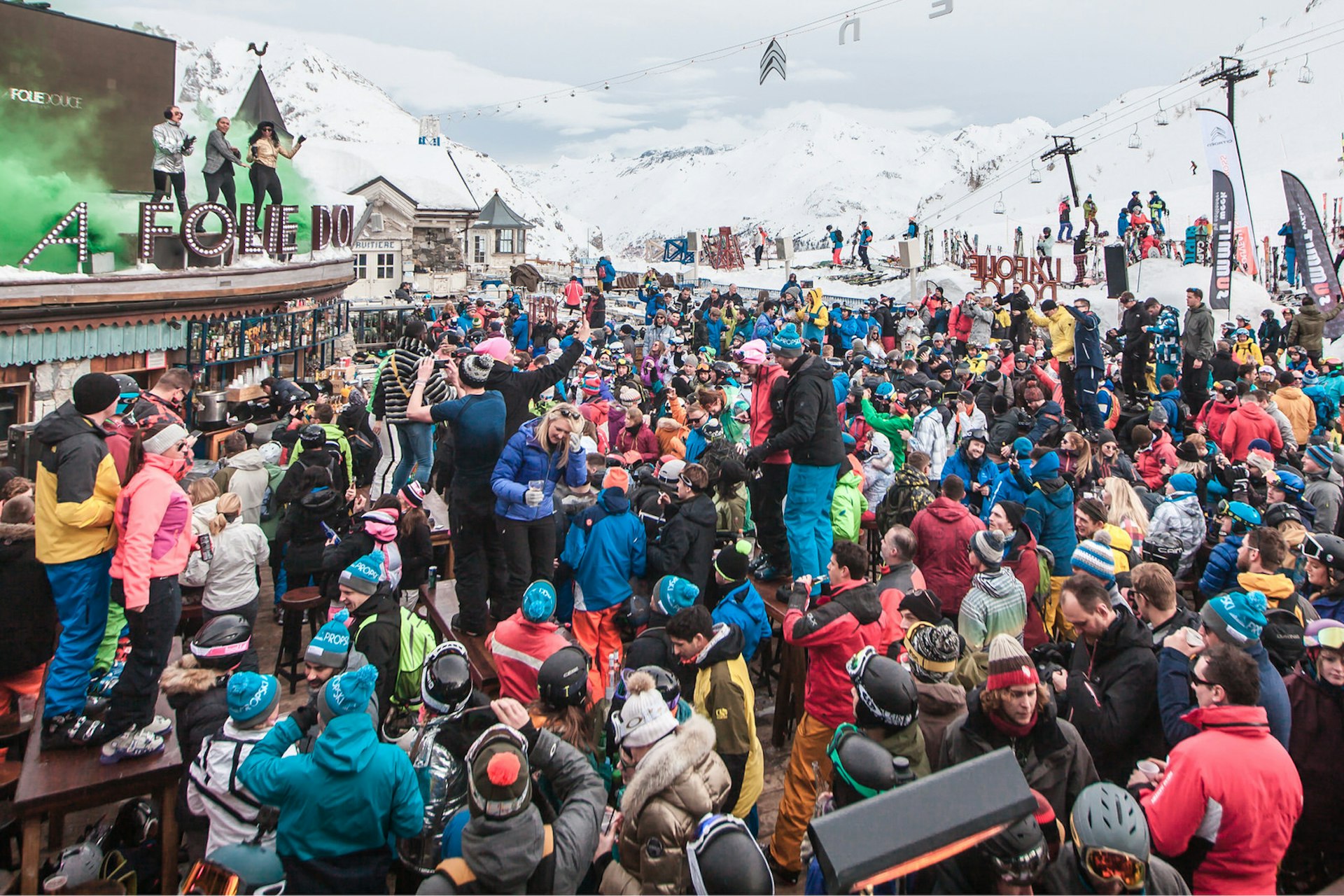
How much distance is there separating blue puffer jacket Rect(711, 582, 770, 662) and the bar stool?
3312mm

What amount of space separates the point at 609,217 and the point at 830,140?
A: 42967 mm

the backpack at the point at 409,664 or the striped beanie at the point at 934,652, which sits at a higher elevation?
the striped beanie at the point at 934,652

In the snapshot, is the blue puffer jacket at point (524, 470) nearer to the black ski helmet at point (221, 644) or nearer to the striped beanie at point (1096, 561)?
the black ski helmet at point (221, 644)

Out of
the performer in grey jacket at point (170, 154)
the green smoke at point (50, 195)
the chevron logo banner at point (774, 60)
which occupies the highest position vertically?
the chevron logo banner at point (774, 60)

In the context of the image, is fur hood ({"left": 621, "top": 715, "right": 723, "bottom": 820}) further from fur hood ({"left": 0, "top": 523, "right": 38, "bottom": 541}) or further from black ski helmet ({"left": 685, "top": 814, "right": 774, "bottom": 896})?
fur hood ({"left": 0, "top": 523, "right": 38, "bottom": 541})

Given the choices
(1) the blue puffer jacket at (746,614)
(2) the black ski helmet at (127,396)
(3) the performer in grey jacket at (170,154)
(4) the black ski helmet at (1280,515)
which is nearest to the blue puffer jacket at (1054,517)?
(4) the black ski helmet at (1280,515)

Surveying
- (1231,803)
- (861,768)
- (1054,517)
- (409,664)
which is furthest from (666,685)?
(1054,517)

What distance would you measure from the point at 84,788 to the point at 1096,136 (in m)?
57.6

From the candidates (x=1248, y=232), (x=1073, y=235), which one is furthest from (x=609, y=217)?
(x=1248, y=232)

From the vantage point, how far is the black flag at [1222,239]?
16.6 metres

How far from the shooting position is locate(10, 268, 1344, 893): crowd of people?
122 inches

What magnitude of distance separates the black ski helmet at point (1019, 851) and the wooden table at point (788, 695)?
318 cm

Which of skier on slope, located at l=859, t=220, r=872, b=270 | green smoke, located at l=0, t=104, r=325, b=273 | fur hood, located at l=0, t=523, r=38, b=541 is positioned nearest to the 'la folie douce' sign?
green smoke, located at l=0, t=104, r=325, b=273

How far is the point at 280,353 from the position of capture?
17.2 m
